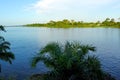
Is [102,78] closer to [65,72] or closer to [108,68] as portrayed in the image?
[65,72]

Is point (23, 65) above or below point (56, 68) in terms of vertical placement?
below

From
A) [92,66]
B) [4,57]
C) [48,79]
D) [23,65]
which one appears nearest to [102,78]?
[92,66]

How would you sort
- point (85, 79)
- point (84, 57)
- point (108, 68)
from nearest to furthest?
point (85, 79)
point (84, 57)
point (108, 68)

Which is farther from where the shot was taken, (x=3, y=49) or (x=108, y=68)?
(x=108, y=68)

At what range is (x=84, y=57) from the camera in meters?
21.4

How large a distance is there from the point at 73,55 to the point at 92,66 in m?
1.88

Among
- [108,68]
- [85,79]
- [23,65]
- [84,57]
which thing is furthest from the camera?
[23,65]

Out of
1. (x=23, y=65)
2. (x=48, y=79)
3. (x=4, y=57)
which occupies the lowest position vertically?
(x=23, y=65)

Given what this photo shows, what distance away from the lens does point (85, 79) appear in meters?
19.8

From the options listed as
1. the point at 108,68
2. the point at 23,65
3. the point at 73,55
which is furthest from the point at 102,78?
the point at 23,65

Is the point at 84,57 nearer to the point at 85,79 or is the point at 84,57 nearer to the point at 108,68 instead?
the point at 85,79

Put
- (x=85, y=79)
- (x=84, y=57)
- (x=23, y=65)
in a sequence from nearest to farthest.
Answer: (x=85, y=79) < (x=84, y=57) < (x=23, y=65)

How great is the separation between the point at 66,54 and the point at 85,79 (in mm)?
2676

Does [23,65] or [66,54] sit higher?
[66,54]
